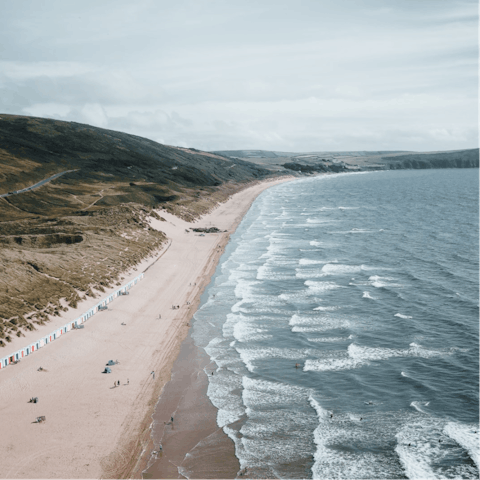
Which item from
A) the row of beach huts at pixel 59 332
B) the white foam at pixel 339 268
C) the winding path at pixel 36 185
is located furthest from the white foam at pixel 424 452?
the winding path at pixel 36 185

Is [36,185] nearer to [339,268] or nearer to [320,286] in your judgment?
[339,268]

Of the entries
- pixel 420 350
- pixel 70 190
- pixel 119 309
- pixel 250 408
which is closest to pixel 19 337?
pixel 119 309

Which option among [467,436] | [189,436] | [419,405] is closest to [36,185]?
[189,436]

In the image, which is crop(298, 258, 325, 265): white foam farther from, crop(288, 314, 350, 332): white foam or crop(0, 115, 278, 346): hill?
crop(0, 115, 278, 346): hill

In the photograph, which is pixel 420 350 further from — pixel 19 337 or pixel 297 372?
pixel 19 337

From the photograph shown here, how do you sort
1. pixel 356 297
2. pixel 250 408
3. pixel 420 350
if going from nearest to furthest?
pixel 250 408, pixel 420 350, pixel 356 297

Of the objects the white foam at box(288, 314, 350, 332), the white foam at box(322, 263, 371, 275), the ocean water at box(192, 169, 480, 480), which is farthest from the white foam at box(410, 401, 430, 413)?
the white foam at box(322, 263, 371, 275)
